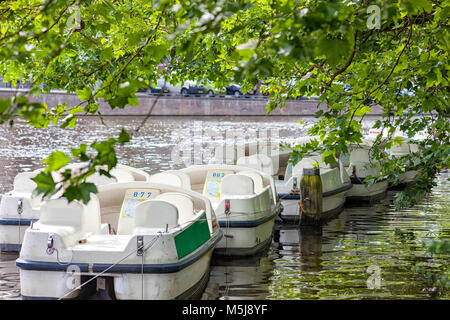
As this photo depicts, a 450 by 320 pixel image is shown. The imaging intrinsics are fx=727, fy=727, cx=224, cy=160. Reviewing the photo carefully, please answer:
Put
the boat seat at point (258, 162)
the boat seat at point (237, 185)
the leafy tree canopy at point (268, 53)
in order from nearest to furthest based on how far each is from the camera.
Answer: the leafy tree canopy at point (268, 53)
the boat seat at point (237, 185)
the boat seat at point (258, 162)

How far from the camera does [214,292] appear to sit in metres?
9.99

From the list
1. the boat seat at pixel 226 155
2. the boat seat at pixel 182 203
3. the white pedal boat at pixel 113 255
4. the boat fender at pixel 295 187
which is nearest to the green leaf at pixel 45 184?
the white pedal boat at pixel 113 255

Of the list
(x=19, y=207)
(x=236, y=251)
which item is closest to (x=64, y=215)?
(x=19, y=207)

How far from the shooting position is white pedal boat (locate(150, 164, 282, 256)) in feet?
38.9

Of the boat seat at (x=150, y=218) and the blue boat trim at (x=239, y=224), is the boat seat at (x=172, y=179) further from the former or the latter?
the boat seat at (x=150, y=218)

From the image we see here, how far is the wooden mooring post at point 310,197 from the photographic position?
1501 centimetres

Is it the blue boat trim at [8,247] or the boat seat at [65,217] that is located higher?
the boat seat at [65,217]

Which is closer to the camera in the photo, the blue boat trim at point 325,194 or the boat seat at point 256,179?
the boat seat at point 256,179

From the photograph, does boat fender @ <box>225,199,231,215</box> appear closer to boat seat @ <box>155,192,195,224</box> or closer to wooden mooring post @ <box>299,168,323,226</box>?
boat seat @ <box>155,192,195,224</box>

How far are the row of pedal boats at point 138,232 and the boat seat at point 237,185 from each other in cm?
2

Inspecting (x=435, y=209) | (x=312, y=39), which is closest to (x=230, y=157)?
(x=435, y=209)

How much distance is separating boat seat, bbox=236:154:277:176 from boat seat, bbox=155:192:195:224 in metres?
5.94
